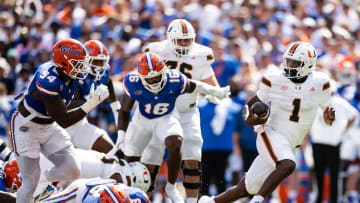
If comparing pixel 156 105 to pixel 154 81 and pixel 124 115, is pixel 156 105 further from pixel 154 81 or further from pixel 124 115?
pixel 124 115

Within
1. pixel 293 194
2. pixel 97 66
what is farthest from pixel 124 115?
pixel 293 194

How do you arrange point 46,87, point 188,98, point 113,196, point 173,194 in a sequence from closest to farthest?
point 113,196, point 46,87, point 173,194, point 188,98

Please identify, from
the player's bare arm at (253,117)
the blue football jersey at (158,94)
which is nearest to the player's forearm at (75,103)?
the blue football jersey at (158,94)

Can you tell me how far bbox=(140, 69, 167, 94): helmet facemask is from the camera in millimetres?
7170

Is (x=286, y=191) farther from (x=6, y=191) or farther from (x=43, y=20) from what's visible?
(x=43, y=20)

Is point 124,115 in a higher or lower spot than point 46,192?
higher

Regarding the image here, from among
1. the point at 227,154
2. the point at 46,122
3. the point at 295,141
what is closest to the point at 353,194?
the point at 227,154

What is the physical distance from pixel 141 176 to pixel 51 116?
3.75 ft

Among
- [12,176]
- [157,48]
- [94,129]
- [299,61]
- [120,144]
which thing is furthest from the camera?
[94,129]

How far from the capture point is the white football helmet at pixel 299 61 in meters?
7.21

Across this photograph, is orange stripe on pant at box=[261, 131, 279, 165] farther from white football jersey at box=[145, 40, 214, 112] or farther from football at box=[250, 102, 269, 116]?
white football jersey at box=[145, 40, 214, 112]

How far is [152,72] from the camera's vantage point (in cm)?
711

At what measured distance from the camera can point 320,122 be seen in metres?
9.88

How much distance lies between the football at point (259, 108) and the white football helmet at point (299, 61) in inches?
18.6
